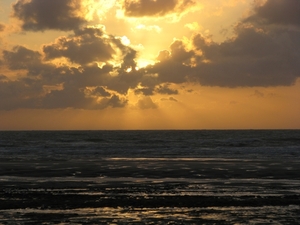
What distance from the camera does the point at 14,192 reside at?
22.1 metres

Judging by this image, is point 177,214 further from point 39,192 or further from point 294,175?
point 294,175

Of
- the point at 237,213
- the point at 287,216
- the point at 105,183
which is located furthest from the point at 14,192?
the point at 287,216

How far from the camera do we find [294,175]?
30.5 meters

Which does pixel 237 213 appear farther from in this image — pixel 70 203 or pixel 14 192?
pixel 14 192

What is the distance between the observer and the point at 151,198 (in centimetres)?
2014

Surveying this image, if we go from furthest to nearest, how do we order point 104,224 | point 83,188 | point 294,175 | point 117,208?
point 294,175
point 83,188
point 117,208
point 104,224

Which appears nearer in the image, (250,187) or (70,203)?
(70,203)

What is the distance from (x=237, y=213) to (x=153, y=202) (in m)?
3.67

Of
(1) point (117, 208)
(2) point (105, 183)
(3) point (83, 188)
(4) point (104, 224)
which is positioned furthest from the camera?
(2) point (105, 183)

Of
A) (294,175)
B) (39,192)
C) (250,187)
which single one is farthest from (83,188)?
(294,175)

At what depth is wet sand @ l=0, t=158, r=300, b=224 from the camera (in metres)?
16.1

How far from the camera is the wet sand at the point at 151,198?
52.7ft

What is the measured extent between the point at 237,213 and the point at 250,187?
7619 millimetres

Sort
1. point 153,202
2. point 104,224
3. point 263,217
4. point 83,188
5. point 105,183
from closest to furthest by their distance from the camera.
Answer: point 104,224
point 263,217
point 153,202
point 83,188
point 105,183
